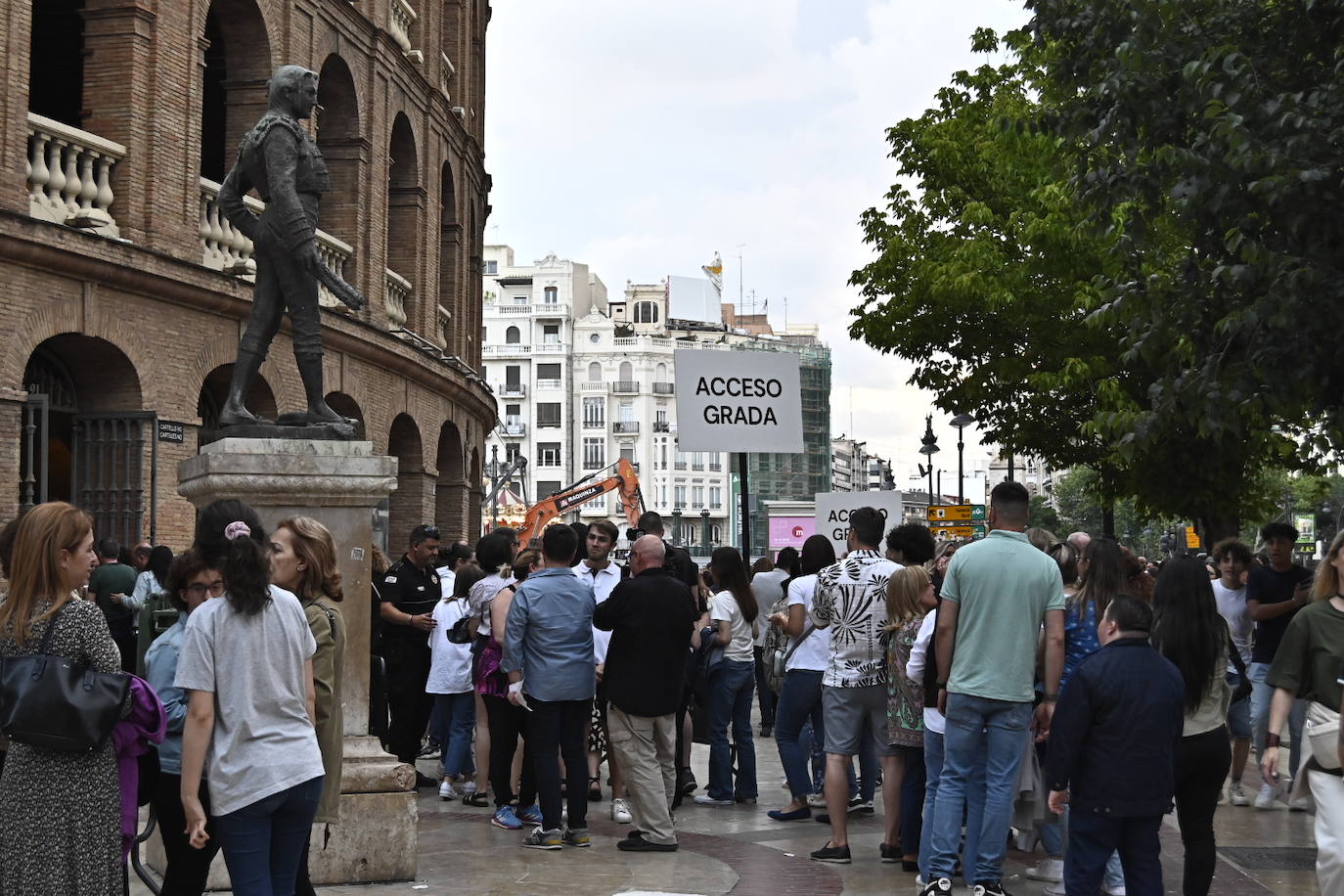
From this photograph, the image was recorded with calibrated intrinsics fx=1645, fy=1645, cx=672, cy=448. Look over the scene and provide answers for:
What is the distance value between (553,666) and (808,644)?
2157 millimetres

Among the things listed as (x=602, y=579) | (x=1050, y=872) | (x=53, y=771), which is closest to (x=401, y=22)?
(x=602, y=579)

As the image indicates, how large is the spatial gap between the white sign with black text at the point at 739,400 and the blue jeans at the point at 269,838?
7.23m

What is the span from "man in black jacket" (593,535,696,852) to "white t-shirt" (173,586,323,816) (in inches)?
171

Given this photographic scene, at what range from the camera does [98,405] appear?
1758cm

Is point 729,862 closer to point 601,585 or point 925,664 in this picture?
point 925,664

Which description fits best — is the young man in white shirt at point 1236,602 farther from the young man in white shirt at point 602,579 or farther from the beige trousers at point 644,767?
the beige trousers at point 644,767

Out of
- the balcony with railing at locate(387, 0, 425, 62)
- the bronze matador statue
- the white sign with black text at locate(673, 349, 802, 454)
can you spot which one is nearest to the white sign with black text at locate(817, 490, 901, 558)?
the white sign with black text at locate(673, 349, 802, 454)

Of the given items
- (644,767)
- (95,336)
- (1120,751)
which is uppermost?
(95,336)

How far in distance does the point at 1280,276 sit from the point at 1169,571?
11.4 ft

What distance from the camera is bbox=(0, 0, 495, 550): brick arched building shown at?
632 inches

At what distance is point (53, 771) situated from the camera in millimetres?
5422

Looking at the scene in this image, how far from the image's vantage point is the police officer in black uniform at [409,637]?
43.1 feet

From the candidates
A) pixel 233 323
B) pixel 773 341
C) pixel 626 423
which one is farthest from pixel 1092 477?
pixel 773 341

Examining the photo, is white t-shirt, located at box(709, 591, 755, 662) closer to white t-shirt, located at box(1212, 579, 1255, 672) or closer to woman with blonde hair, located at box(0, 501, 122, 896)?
white t-shirt, located at box(1212, 579, 1255, 672)
